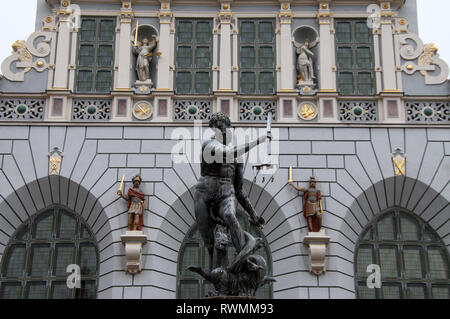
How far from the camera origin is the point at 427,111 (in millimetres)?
22922

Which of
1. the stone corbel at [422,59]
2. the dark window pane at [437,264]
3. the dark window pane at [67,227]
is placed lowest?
the dark window pane at [437,264]

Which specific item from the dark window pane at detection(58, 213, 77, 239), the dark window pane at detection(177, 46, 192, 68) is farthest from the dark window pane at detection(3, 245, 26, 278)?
the dark window pane at detection(177, 46, 192, 68)

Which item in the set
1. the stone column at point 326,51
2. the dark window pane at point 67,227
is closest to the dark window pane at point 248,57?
the stone column at point 326,51

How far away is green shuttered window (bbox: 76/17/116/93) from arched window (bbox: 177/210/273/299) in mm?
5247

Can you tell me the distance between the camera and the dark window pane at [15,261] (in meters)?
21.8

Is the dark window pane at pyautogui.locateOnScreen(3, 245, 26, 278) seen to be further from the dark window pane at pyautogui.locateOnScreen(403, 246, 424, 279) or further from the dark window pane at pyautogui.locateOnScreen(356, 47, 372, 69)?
the dark window pane at pyautogui.locateOnScreen(356, 47, 372, 69)

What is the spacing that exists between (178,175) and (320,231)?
4236 millimetres

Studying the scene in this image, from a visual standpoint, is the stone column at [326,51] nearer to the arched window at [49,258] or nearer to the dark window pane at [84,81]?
the dark window pane at [84,81]

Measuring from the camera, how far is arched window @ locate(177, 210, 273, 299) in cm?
2147

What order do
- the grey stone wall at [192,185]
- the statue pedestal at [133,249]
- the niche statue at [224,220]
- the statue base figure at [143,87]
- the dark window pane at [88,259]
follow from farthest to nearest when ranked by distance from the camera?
the statue base figure at [143,87], the dark window pane at [88,259], the grey stone wall at [192,185], the statue pedestal at [133,249], the niche statue at [224,220]

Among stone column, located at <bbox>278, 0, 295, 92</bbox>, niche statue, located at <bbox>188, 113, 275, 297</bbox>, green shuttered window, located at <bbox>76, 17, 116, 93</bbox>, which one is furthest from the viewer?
green shuttered window, located at <bbox>76, 17, 116, 93</bbox>

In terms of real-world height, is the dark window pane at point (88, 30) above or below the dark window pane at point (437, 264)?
above

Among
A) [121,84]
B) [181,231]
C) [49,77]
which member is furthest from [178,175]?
[49,77]

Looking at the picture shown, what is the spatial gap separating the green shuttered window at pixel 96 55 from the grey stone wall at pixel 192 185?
157cm
